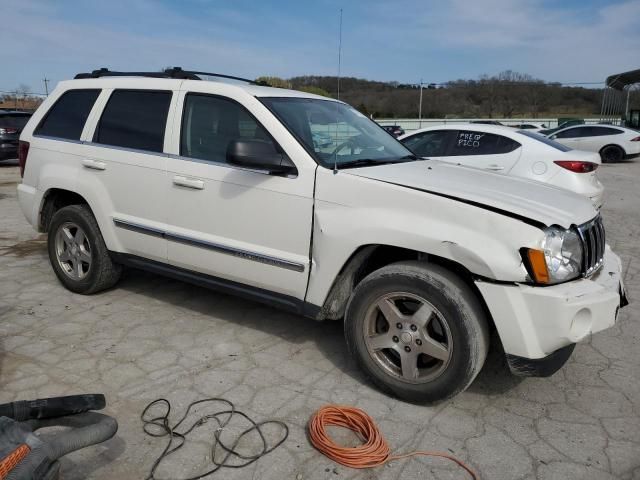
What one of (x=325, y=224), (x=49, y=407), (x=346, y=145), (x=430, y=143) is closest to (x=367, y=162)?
(x=346, y=145)

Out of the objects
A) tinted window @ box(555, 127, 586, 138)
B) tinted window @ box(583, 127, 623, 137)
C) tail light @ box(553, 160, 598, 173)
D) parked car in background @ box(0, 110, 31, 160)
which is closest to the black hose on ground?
tail light @ box(553, 160, 598, 173)

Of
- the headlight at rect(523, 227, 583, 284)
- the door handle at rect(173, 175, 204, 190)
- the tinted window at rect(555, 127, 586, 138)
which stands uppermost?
the tinted window at rect(555, 127, 586, 138)

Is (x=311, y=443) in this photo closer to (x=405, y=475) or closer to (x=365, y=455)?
(x=365, y=455)

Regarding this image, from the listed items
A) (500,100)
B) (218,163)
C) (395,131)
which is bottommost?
(218,163)

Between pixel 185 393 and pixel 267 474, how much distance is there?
2.92 feet

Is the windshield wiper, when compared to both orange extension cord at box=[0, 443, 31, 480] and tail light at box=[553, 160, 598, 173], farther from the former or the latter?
tail light at box=[553, 160, 598, 173]

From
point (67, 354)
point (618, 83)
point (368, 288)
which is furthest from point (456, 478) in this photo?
point (618, 83)

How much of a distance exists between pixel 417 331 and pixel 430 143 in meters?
5.30

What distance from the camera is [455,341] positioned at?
9.62 feet

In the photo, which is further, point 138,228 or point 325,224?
point 138,228

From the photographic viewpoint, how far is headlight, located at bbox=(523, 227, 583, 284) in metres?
2.73

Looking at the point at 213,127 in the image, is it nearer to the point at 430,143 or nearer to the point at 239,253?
the point at 239,253

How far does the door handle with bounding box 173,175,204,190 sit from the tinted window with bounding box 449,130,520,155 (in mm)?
4869

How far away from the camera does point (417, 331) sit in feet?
10.1
